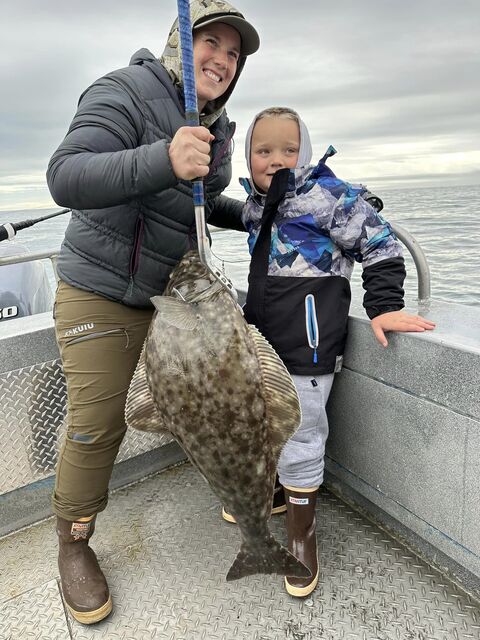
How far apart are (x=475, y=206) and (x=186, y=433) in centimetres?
1919

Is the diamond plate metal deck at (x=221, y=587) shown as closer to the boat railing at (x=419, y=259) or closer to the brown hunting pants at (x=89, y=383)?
the brown hunting pants at (x=89, y=383)


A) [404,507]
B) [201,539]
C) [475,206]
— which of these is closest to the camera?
[404,507]

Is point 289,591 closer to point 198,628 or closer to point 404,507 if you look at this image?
point 198,628

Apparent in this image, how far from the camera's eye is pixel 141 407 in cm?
209

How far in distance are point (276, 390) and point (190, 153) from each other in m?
0.97

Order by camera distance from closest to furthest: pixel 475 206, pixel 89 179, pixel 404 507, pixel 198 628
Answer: pixel 89 179
pixel 198 628
pixel 404 507
pixel 475 206

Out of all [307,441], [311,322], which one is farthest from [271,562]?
[311,322]

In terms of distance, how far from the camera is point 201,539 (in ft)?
9.68

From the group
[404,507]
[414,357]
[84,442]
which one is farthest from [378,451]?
[84,442]

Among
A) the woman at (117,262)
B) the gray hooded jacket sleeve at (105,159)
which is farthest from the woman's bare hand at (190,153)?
the woman at (117,262)

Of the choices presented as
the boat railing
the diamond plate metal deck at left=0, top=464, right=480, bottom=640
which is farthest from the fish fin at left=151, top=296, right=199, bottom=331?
the diamond plate metal deck at left=0, top=464, right=480, bottom=640

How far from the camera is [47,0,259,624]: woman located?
2.21 meters

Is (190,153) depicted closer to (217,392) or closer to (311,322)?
(217,392)

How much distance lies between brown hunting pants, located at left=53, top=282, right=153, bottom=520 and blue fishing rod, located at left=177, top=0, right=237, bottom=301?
64 centimetres
